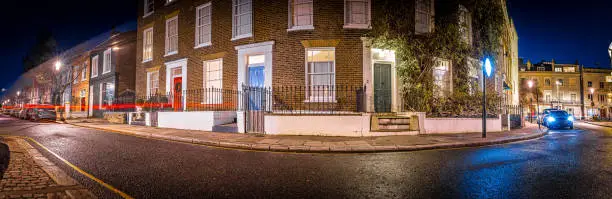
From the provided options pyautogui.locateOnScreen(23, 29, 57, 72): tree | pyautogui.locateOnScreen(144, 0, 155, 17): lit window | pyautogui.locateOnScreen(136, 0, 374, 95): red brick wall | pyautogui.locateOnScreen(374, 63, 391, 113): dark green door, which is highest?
pyautogui.locateOnScreen(23, 29, 57, 72): tree

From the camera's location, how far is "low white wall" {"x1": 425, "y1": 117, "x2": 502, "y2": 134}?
Answer: 36.7 ft

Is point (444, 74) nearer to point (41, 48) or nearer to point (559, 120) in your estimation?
point (559, 120)

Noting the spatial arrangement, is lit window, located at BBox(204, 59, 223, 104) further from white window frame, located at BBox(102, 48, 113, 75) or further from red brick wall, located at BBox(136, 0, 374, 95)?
white window frame, located at BBox(102, 48, 113, 75)

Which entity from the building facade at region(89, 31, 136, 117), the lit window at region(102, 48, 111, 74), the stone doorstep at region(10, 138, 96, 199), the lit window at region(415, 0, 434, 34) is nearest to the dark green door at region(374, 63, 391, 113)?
the lit window at region(415, 0, 434, 34)

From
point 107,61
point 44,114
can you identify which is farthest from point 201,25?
point 44,114

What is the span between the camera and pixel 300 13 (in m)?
12.8

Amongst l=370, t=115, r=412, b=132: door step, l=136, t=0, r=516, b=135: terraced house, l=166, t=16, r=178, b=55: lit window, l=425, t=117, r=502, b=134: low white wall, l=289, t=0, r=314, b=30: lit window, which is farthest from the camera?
l=166, t=16, r=178, b=55: lit window

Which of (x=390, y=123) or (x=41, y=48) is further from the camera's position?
(x=41, y=48)

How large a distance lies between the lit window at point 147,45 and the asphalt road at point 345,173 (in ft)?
42.6

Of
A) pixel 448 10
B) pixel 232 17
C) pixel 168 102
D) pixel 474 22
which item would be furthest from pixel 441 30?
pixel 168 102

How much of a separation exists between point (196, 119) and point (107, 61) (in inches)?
689

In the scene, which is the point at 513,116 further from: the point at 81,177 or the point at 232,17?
the point at 81,177

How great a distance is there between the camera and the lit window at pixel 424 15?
13359mm

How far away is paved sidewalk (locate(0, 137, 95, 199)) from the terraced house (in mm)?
6353
